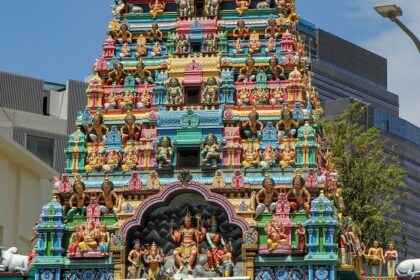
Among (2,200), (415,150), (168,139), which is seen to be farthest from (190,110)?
(415,150)

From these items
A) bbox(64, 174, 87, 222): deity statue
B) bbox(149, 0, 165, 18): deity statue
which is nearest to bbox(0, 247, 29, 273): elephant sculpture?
bbox(64, 174, 87, 222): deity statue

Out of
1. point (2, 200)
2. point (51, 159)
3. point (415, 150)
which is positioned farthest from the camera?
point (415, 150)

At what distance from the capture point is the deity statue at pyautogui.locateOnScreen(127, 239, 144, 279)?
1965 inches

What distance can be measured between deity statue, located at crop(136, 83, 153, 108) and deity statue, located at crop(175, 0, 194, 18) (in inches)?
166

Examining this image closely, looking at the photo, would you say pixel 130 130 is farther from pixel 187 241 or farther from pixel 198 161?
pixel 187 241

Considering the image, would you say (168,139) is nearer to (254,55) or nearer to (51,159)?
(254,55)

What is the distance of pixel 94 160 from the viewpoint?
52719 millimetres

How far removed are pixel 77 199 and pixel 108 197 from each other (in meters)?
1.39

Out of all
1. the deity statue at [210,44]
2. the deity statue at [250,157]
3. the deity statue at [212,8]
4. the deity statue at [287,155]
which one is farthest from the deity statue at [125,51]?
the deity statue at [287,155]

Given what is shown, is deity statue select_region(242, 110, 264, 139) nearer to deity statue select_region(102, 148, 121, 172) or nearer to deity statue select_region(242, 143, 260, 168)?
deity statue select_region(242, 143, 260, 168)

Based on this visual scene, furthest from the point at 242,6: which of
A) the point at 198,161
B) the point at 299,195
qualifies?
the point at 299,195

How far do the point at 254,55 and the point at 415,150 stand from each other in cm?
11489

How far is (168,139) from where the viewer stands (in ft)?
171

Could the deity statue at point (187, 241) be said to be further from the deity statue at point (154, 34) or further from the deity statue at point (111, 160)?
the deity statue at point (154, 34)
